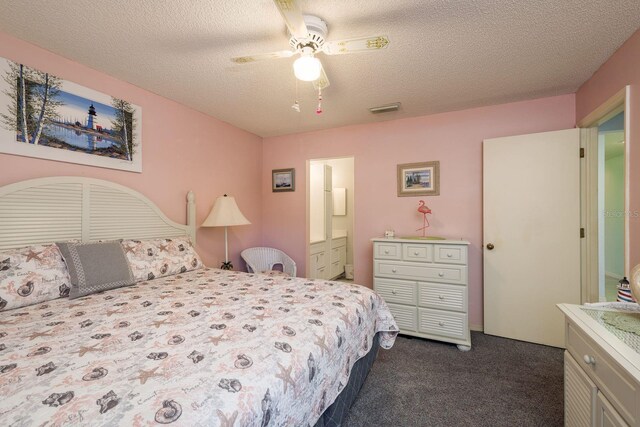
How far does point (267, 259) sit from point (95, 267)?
2.14 metres

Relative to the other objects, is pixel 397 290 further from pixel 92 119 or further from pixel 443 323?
pixel 92 119

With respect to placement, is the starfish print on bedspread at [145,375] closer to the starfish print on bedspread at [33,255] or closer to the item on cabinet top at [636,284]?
the starfish print on bedspread at [33,255]

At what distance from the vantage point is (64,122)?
6.68 feet

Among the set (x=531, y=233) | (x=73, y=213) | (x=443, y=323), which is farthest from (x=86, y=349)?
(x=531, y=233)

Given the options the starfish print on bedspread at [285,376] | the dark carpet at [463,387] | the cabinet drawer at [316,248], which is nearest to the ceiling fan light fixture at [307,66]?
the starfish print on bedspread at [285,376]

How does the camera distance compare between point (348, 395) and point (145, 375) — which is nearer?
point (145, 375)

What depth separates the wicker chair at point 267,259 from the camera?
3576mm

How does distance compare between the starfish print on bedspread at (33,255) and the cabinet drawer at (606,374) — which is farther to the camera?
the starfish print on bedspread at (33,255)

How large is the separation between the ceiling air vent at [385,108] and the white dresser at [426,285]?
56.1 inches

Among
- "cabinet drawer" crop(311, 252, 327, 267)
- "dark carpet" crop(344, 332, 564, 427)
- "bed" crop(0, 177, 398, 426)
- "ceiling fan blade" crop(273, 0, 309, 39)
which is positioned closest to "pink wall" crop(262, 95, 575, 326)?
"cabinet drawer" crop(311, 252, 327, 267)

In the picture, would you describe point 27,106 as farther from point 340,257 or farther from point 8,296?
point 340,257

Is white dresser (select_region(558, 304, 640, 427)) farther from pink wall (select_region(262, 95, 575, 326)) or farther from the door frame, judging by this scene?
pink wall (select_region(262, 95, 575, 326))

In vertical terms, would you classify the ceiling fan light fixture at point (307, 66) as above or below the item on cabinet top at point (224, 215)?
above

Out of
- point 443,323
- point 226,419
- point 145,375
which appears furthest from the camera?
point 443,323
